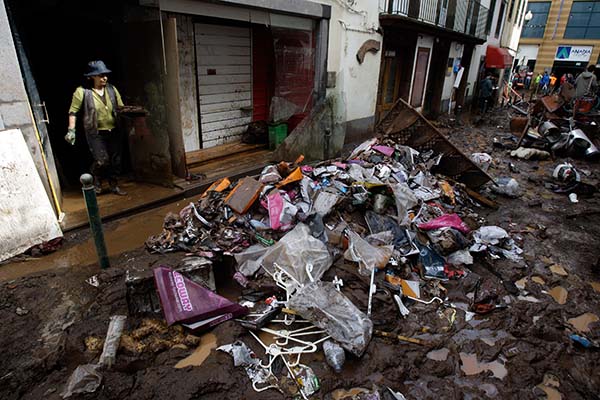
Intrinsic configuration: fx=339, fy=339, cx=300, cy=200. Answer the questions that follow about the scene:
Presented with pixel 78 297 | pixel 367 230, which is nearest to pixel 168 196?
pixel 78 297

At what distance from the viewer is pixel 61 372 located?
2.32 m

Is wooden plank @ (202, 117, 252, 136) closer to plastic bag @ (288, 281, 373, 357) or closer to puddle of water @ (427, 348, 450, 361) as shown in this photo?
plastic bag @ (288, 281, 373, 357)

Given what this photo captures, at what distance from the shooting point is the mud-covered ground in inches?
91.1

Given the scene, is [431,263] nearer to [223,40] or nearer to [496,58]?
[223,40]

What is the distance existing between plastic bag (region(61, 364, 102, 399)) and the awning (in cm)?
2124

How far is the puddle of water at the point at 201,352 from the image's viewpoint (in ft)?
8.18

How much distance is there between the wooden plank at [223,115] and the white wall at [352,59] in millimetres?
1986

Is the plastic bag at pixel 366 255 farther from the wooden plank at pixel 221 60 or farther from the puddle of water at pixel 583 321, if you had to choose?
the wooden plank at pixel 221 60

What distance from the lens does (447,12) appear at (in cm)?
1216

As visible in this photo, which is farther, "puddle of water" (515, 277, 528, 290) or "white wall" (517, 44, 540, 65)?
"white wall" (517, 44, 540, 65)

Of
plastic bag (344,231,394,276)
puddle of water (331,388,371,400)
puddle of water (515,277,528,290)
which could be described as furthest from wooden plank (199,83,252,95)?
puddle of water (515,277,528,290)

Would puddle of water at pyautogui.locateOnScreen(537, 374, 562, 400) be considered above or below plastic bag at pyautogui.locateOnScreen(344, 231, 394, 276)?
below

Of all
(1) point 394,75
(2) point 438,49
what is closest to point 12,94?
(1) point 394,75

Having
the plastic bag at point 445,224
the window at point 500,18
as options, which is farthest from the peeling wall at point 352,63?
the window at point 500,18
